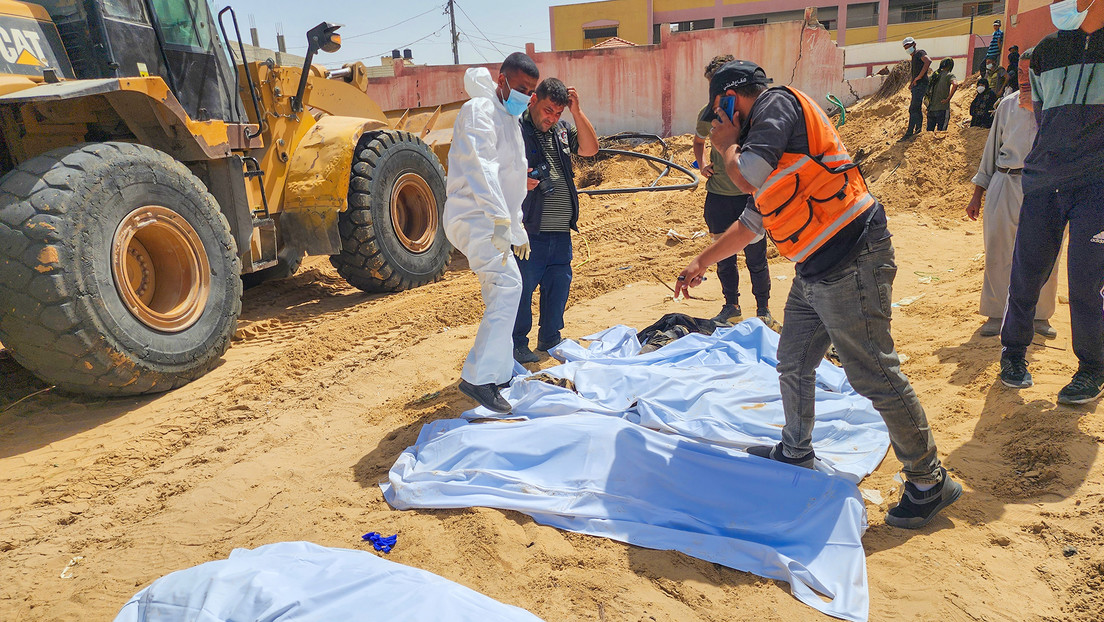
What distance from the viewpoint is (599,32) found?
33.1 m

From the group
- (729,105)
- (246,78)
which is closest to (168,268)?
(246,78)

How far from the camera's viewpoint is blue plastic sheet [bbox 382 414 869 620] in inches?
98.3

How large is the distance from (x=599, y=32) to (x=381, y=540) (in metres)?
33.7

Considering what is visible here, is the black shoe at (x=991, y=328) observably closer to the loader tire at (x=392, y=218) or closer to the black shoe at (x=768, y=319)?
the black shoe at (x=768, y=319)

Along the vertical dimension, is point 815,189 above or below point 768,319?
above

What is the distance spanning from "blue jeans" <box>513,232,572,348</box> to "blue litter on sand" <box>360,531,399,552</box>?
1.94 m

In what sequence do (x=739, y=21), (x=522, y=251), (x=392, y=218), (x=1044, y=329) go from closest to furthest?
(x=522, y=251) → (x=1044, y=329) → (x=392, y=218) → (x=739, y=21)

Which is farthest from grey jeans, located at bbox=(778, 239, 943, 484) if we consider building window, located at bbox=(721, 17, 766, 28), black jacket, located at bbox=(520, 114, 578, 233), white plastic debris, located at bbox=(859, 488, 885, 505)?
building window, located at bbox=(721, 17, 766, 28)

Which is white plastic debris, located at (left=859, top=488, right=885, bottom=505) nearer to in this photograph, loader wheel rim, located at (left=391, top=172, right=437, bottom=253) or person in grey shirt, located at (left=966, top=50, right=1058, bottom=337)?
person in grey shirt, located at (left=966, top=50, right=1058, bottom=337)

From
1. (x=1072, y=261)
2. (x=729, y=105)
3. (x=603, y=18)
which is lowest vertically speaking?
(x=1072, y=261)

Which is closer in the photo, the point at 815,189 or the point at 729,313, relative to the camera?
the point at 815,189

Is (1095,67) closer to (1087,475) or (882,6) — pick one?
(1087,475)

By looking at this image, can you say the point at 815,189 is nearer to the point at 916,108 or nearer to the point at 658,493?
the point at 658,493

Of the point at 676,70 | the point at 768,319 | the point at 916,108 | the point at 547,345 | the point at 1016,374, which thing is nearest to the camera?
the point at 1016,374
